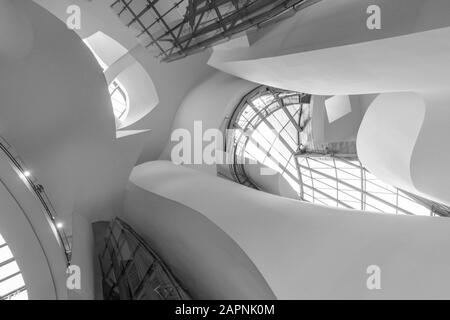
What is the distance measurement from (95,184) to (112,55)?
9.42 meters

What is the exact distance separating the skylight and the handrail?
416cm

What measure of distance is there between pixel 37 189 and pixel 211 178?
656 centimetres

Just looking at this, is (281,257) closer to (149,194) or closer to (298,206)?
(298,206)

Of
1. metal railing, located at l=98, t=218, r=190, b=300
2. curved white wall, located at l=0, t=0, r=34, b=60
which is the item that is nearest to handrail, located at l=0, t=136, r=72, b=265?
metal railing, located at l=98, t=218, r=190, b=300

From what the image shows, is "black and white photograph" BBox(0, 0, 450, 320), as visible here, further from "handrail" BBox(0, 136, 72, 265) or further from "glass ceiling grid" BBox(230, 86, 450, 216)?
"glass ceiling grid" BBox(230, 86, 450, 216)

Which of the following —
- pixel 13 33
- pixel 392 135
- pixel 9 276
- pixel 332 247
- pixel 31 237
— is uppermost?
pixel 13 33

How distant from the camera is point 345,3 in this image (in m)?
7.55

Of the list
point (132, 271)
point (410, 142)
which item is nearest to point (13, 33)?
point (132, 271)

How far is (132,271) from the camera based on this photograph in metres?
→ 9.66

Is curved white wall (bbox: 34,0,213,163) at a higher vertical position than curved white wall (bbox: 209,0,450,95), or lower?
higher

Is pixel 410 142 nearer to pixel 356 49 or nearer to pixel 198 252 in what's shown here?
pixel 356 49

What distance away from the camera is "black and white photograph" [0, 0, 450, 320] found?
5.99m

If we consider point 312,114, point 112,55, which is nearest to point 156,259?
point 112,55

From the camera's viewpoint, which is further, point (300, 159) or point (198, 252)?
point (300, 159)
